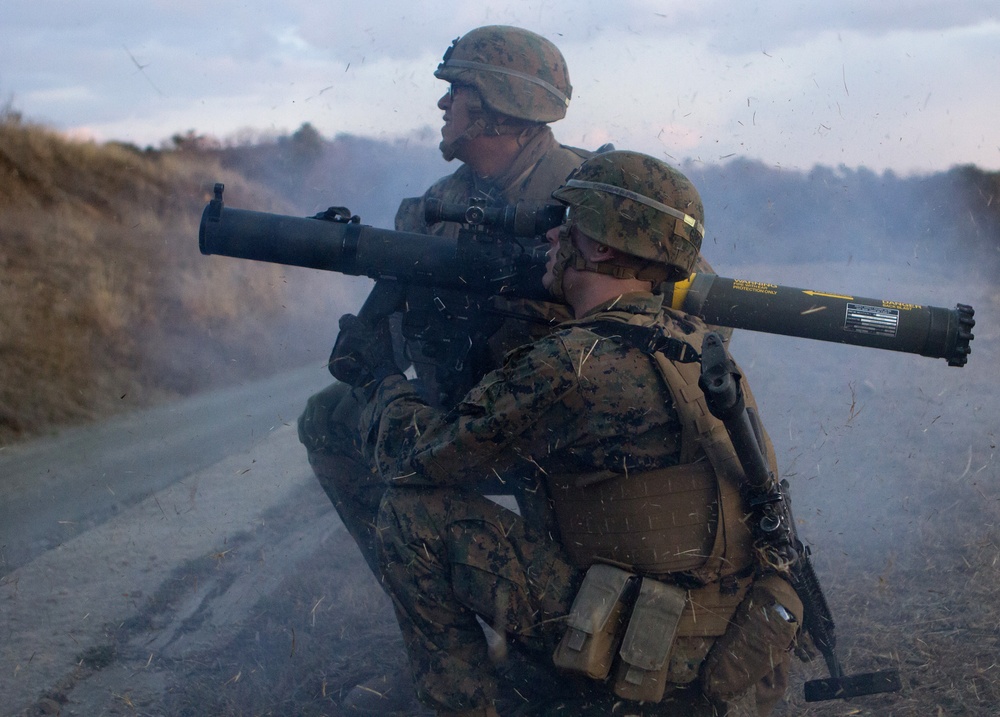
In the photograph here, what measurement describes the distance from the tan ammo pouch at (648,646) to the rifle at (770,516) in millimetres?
360

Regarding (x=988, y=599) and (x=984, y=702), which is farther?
(x=988, y=599)

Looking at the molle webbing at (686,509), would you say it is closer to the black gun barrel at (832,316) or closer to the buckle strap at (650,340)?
the buckle strap at (650,340)

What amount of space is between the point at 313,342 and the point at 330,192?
346 centimetres

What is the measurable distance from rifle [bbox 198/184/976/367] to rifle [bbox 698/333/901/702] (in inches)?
18.8

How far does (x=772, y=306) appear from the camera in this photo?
3.03 metres

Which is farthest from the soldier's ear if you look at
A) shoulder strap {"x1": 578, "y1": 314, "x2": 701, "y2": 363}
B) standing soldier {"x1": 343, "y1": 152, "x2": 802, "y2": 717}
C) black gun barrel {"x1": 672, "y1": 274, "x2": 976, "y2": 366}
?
black gun barrel {"x1": 672, "y1": 274, "x2": 976, "y2": 366}

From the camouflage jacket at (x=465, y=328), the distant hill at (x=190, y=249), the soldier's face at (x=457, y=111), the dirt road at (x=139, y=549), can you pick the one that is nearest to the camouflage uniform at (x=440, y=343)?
the camouflage jacket at (x=465, y=328)

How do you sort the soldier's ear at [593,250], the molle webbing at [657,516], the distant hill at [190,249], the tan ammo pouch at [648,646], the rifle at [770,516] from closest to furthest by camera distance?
the rifle at [770,516] → the tan ammo pouch at [648,646] → the molle webbing at [657,516] → the soldier's ear at [593,250] → the distant hill at [190,249]

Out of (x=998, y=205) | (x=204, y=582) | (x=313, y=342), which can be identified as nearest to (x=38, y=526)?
(x=204, y=582)

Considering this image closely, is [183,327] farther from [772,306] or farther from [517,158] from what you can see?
[772,306]

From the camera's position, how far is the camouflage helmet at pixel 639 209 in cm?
272

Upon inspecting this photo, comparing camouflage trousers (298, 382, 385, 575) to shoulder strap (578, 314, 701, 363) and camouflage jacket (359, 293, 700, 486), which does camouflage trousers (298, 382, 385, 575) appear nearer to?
camouflage jacket (359, 293, 700, 486)

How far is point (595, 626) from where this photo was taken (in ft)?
8.34

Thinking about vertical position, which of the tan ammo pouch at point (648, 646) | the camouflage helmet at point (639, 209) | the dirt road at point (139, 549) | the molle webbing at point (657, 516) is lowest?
the dirt road at point (139, 549)
